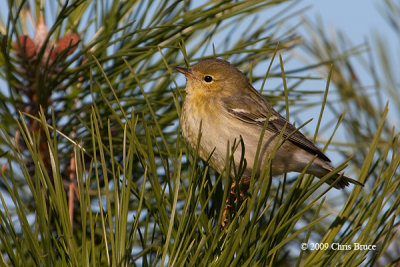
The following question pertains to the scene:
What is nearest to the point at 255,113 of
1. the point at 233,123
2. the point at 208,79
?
the point at 233,123

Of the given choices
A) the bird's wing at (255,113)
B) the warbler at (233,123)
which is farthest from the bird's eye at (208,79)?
the bird's wing at (255,113)

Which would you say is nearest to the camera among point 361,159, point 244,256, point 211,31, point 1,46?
point 244,256

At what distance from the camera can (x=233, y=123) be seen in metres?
3.33

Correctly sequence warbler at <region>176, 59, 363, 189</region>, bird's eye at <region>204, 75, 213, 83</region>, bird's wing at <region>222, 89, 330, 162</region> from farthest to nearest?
bird's eye at <region>204, 75, 213, 83</region>
bird's wing at <region>222, 89, 330, 162</region>
warbler at <region>176, 59, 363, 189</region>

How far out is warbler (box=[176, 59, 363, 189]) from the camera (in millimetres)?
3037

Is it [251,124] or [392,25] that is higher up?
[392,25]

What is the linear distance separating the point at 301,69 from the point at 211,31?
1.70ft

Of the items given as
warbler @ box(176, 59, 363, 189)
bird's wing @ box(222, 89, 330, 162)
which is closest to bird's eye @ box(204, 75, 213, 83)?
warbler @ box(176, 59, 363, 189)

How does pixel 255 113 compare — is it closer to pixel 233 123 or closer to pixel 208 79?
pixel 233 123

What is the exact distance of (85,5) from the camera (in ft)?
8.92

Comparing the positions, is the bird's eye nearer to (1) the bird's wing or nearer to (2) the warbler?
(2) the warbler

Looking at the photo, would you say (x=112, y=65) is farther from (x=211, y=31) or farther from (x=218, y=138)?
(x=218, y=138)

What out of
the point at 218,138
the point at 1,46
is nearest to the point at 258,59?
the point at 218,138

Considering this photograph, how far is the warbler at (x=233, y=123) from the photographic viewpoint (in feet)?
9.96
